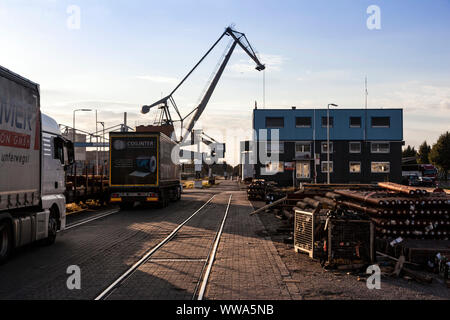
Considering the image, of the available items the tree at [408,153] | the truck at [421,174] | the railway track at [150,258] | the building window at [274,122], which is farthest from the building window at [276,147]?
the tree at [408,153]

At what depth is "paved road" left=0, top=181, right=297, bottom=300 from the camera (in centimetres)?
710

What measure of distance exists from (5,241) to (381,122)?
58161mm

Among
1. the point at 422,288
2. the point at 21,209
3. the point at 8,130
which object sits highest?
the point at 8,130

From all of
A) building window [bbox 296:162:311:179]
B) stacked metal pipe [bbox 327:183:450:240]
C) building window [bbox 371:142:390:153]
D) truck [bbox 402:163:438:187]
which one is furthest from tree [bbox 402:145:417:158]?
stacked metal pipe [bbox 327:183:450:240]

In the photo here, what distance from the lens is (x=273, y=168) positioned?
59.0 metres

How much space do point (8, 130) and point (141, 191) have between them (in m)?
13.3

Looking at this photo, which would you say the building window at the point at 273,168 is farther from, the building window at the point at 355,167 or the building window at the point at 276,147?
the building window at the point at 355,167

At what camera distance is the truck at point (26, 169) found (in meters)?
9.16

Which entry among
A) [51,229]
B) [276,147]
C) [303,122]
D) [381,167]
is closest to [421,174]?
[381,167]

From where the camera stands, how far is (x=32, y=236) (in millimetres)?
10469

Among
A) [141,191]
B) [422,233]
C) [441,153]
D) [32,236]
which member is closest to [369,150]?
[441,153]

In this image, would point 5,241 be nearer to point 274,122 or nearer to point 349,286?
point 349,286
